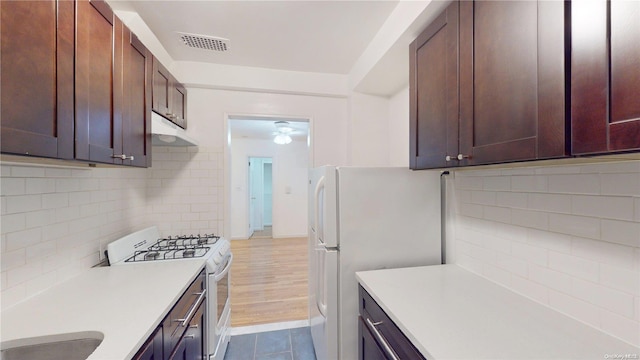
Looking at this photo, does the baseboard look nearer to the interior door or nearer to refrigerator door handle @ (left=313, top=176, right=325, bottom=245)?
refrigerator door handle @ (left=313, top=176, right=325, bottom=245)

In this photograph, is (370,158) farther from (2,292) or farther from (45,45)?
(2,292)

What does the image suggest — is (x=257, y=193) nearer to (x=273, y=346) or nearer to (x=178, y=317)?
(x=273, y=346)

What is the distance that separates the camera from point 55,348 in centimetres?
86

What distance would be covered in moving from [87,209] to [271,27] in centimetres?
170

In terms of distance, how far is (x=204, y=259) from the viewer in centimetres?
164

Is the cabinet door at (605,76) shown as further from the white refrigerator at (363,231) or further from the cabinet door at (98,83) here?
the cabinet door at (98,83)

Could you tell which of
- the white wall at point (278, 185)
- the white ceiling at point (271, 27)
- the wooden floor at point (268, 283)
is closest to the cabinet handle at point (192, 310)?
the wooden floor at point (268, 283)

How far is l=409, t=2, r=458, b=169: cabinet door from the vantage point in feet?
3.80

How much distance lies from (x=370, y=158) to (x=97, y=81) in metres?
2.09

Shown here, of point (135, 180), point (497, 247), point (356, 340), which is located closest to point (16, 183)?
point (135, 180)

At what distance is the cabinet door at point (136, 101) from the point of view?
133cm

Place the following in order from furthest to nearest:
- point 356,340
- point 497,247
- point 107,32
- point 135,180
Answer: point 135,180 < point 356,340 < point 497,247 < point 107,32

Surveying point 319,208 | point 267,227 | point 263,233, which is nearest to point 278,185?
point 263,233

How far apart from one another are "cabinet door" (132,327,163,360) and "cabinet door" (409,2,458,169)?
1415mm
